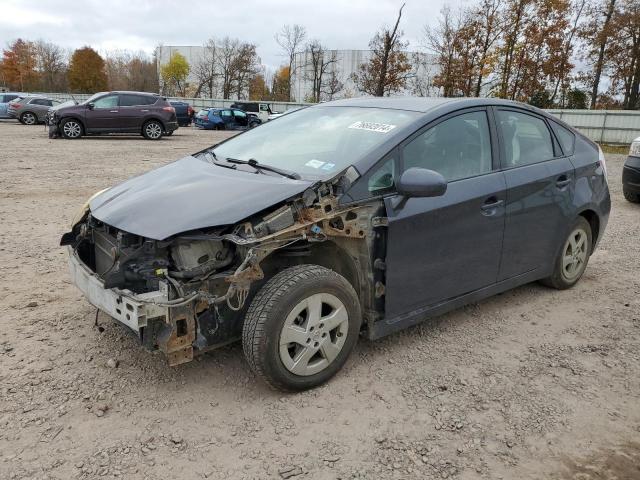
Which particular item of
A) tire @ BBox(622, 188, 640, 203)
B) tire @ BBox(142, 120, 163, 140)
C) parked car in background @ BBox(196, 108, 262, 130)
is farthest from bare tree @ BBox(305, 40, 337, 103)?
tire @ BBox(622, 188, 640, 203)

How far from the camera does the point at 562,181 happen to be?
4293mm

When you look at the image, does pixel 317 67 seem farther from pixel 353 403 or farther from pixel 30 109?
pixel 353 403

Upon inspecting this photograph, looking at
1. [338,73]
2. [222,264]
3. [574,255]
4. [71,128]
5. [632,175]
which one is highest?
[338,73]

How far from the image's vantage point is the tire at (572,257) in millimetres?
4531

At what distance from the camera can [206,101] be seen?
45.9 m

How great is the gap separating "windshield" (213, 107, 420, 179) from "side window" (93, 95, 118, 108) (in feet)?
52.6

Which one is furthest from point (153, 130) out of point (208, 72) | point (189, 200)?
point (208, 72)

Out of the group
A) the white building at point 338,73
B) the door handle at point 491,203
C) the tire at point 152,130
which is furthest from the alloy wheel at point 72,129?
the white building at point 338,73

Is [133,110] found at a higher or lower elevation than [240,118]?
higher

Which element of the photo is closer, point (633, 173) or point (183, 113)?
point (633, 173)

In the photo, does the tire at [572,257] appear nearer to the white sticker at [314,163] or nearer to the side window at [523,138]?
the side window at [523,138]

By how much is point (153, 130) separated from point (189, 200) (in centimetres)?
1791

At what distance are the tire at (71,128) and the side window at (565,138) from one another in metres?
17.4

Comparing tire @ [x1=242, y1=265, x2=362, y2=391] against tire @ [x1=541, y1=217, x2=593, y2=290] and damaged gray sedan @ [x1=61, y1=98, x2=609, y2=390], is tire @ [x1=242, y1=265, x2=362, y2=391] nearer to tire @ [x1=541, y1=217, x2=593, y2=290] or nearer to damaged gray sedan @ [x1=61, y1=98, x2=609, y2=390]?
damaged gray sedan @ [x1=61, y1=98, x2=609, y2=390]
